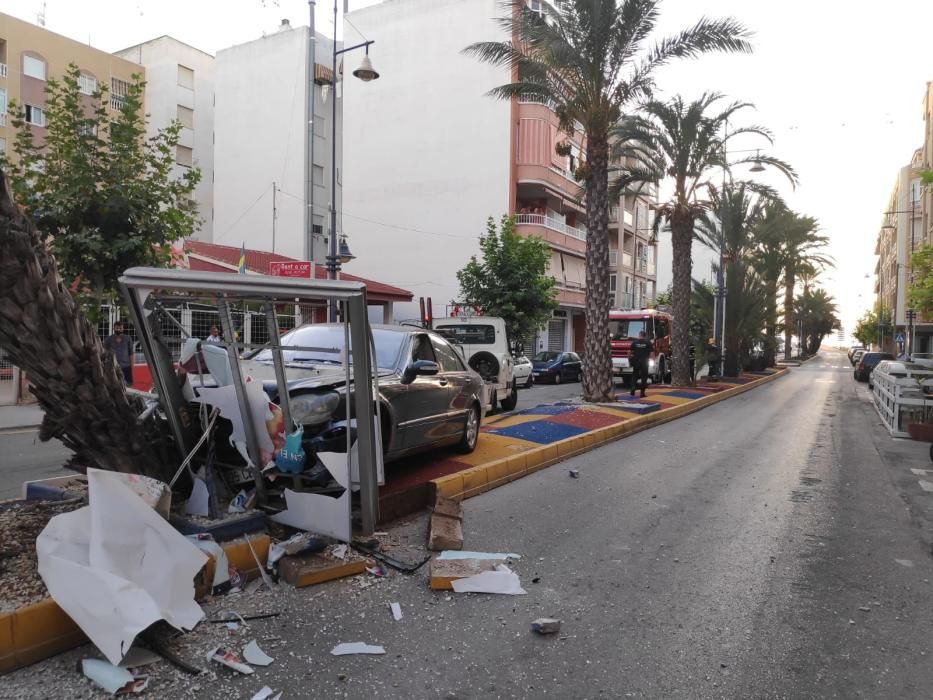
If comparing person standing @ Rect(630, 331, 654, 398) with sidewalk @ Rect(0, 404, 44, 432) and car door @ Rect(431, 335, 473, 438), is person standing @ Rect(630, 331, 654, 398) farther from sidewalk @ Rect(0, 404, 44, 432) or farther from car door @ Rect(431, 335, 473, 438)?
sidewalk @ Rect(0, 404, 44, 432)

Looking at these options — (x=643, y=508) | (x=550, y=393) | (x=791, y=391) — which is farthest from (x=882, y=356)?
(x=643, y=508)

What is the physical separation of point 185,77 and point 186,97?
3.89ft

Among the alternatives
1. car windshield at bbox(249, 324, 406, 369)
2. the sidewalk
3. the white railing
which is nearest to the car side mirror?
car windshield at bbox(249, 324, 406, 369)

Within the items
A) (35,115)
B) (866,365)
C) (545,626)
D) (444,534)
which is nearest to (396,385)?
(444,534)

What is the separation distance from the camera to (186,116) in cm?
3969

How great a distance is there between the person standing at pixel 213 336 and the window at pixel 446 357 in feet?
9.72

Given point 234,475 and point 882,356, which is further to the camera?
point 882,356

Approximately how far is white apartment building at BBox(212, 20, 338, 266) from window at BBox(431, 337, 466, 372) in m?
28.3

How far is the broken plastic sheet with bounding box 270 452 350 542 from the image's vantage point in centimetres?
475

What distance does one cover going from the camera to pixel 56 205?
11.5m

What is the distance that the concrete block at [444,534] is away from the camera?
5.03 meters

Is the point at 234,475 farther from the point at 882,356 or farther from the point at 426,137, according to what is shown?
the point at 882,356

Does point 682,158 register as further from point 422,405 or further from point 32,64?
point 32,64

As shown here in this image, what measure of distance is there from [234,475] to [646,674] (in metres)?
3.42
